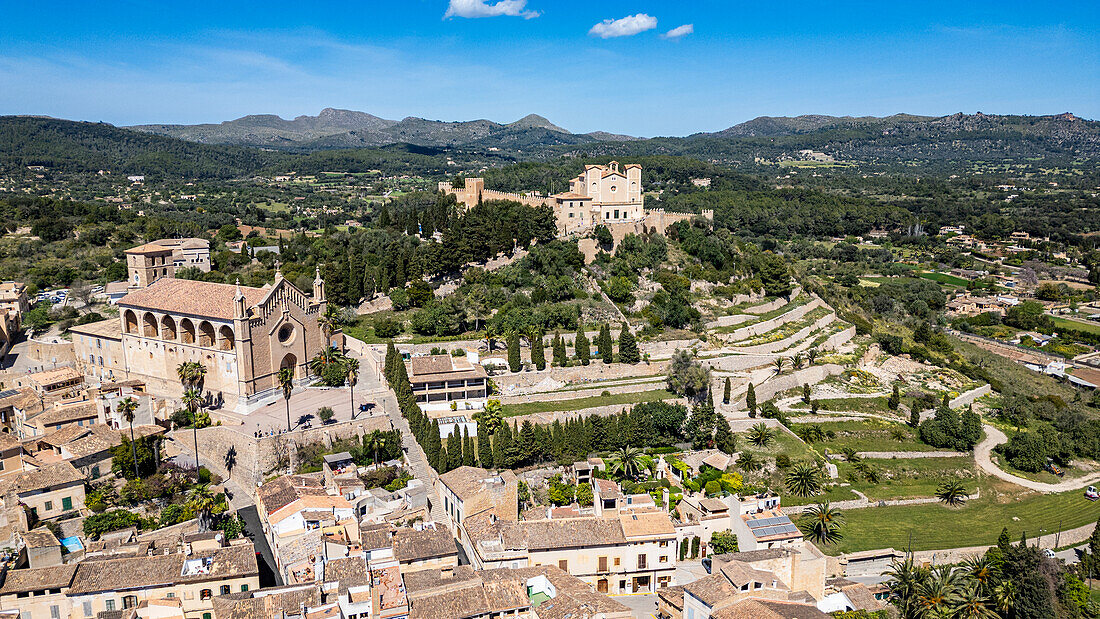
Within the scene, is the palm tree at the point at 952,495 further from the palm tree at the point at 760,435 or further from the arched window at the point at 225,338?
the arched window at the point at 225,338

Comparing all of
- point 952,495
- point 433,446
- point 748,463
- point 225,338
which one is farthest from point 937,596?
point 225,338

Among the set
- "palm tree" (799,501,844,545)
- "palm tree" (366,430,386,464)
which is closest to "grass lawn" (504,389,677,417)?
"palm tree" (366,430,386,464)

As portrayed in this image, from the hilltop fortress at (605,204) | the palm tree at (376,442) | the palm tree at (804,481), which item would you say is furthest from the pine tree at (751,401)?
the hilltop fortress at (605,204)

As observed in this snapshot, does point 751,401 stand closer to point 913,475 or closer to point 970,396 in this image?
point 913,475

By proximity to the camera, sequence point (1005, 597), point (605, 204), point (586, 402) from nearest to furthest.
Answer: point (1005, 597)
point (586, 402)
point (605, 204)

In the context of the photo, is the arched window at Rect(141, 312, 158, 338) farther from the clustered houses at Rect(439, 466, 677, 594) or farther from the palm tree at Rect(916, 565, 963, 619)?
the palm tree at Rect(916, 565, 963, 619)
